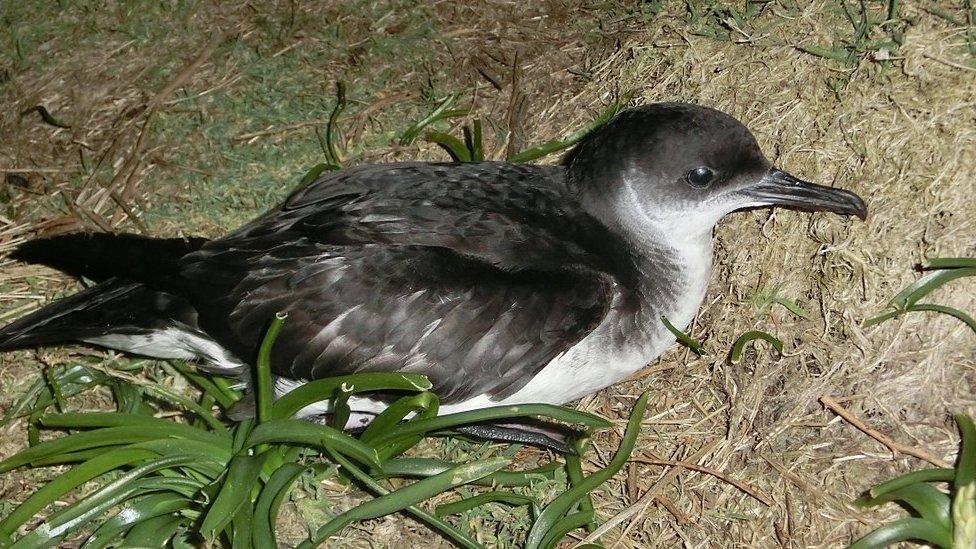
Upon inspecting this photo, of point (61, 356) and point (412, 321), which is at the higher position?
point (412, 321)

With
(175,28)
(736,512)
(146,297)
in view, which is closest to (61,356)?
(146,297)

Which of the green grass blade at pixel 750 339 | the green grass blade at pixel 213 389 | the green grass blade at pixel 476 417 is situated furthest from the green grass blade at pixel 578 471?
the green grass blade at pixel 213 389

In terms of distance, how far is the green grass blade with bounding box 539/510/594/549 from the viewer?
2.89 metres

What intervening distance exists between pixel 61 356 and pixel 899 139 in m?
3.45

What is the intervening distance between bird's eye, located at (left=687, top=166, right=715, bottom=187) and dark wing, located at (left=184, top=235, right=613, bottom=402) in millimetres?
555

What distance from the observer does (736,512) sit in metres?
2.94

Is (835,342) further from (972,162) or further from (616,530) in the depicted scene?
(616,530)

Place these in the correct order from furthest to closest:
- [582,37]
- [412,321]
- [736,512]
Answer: [582,37], [736,512], [412,321]

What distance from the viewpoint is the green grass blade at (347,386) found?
8.74 feet

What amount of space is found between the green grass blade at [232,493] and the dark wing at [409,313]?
1.11 feet

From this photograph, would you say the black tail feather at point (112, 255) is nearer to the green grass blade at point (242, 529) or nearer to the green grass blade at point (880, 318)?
the green grass blade at point (242, 529)

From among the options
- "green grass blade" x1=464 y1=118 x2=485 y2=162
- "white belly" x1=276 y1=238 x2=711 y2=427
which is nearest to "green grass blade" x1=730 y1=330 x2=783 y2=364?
"white belly" x1=276 y1=238 x2=711 y2=427

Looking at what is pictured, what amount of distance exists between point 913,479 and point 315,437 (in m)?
1.90

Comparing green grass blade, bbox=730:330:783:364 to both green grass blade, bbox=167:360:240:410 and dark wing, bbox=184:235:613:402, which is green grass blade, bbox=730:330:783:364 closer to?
dark wing, bbox=184:235:613:402
